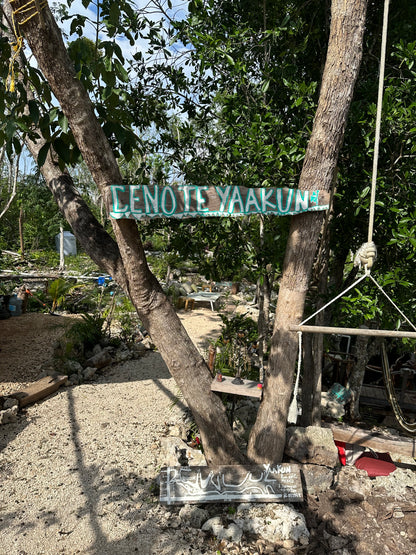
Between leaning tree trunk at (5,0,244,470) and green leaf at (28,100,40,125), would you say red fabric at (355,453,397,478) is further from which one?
green leaf at (28,100,40,125)

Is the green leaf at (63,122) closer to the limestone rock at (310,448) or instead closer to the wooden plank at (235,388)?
the wooden plank at (235,388)

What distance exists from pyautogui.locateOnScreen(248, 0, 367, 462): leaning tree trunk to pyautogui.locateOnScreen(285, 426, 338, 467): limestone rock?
0.93 ft

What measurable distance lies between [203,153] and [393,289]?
2.54 m

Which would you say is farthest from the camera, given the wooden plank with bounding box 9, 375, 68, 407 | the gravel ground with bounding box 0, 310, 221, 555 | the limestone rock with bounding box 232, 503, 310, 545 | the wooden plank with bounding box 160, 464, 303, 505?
the wooden plank with bounding box 9, 375, 68, 407

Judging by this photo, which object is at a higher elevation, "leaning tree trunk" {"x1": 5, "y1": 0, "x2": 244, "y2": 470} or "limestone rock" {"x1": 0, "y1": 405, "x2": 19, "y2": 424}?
"leaning tree trunk" {"x1": 5, "y1": 0, "x2": 244, "y2": 470}

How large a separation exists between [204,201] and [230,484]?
249 centimetres

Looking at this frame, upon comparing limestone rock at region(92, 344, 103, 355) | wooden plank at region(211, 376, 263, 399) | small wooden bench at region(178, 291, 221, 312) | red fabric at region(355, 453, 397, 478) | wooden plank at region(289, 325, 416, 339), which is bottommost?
red fabric at region(355, 453, 397, 478)

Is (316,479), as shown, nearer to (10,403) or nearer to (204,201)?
(204,201)

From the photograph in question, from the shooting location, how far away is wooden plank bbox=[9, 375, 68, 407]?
4.91 metres

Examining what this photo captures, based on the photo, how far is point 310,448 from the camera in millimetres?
3793

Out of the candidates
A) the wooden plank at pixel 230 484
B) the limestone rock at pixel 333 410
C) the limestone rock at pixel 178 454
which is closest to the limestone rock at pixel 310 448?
the wooden plank at pixel 230 484

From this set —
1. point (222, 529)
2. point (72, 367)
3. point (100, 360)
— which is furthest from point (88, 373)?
point (222, 529)

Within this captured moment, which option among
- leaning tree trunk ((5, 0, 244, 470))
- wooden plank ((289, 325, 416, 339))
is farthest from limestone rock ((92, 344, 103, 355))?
wooden plank ((289, 325, 416, 339))

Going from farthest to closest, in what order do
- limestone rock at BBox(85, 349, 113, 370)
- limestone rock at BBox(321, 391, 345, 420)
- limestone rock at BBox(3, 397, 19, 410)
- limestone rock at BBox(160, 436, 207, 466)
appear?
1. limestone rock at BBox(85, 349, 113, 370)
2. limestone rock at BBox(321, 391, 345, 420)
3. limestone rock at BBox(3, 397, 19, 410)
4. limestone rock at BBox(160, 436, 207, 466)
